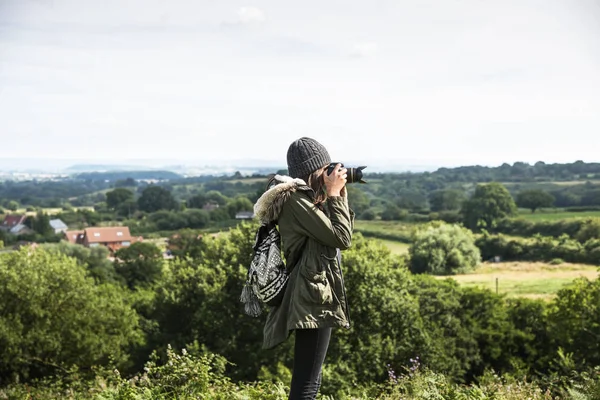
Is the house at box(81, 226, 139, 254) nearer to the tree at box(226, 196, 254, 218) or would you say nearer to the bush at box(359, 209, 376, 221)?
the tree at box(226, 196, 254, 218)

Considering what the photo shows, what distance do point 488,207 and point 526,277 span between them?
33.7 meters

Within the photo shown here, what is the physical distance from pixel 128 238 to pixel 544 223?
205 feet

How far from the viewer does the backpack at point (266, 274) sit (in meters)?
3.59

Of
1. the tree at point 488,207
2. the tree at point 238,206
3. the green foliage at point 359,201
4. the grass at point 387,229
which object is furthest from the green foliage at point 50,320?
the tree at point 238,206

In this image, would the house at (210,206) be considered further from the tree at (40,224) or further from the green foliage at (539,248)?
the green foliage at (539,248)

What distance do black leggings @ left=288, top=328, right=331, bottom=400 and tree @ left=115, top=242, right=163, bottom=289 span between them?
45912 millimetres

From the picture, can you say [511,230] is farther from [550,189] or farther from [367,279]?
[367,279]

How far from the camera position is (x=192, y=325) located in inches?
777

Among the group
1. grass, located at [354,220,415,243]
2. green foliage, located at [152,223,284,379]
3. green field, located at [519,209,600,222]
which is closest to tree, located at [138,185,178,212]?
grass, located at [354,220,415,243]

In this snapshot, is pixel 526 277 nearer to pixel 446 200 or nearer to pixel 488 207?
pixel 488 207

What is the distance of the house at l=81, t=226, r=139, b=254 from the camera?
9019 centimetres

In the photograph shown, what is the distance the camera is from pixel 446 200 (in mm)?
97750

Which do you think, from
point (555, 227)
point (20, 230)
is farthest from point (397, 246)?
point (20, 230)

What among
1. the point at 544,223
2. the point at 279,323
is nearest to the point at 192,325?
the point at 279,323
